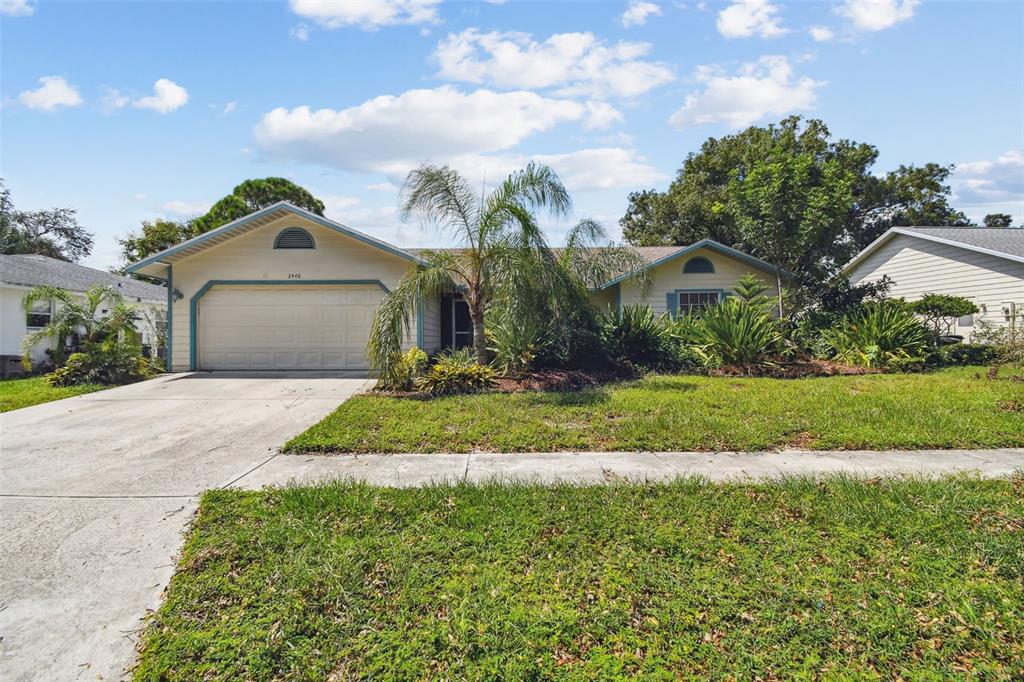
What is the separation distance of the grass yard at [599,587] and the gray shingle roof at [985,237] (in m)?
13.5

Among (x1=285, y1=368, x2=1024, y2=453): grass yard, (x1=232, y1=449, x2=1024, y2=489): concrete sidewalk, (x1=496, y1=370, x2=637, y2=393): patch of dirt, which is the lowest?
(x1=232, y1=449, x2=1024, y2=489): concrete sidewalk

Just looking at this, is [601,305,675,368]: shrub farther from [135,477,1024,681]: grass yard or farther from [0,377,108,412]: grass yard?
[0,377,108,412]: grass yard

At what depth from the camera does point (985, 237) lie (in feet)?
48.9

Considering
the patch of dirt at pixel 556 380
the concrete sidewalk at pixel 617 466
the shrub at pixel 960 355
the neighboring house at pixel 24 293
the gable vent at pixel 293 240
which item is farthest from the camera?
the neighboring house at pixel 24 293

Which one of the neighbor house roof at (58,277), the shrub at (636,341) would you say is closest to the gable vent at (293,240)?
the neighbor house roof at (58,277)

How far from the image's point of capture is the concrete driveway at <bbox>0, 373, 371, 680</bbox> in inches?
103

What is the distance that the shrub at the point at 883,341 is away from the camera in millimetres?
11461

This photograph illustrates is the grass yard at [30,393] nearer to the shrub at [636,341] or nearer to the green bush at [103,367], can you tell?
the green bush at [103,367]

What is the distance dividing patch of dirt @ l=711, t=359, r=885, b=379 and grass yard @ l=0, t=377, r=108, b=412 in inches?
516

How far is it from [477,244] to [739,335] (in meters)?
6.01

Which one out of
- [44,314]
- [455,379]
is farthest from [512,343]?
[44,314]

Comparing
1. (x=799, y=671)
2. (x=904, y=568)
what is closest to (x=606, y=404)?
(x=904, y=568)

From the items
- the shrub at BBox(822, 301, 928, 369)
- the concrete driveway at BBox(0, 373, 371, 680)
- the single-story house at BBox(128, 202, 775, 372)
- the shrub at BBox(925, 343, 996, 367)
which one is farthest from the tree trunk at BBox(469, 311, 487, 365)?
the shrub at BBox(925, 343, 996, 367)

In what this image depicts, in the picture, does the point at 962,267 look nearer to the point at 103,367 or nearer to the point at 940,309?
the point at 940,309
